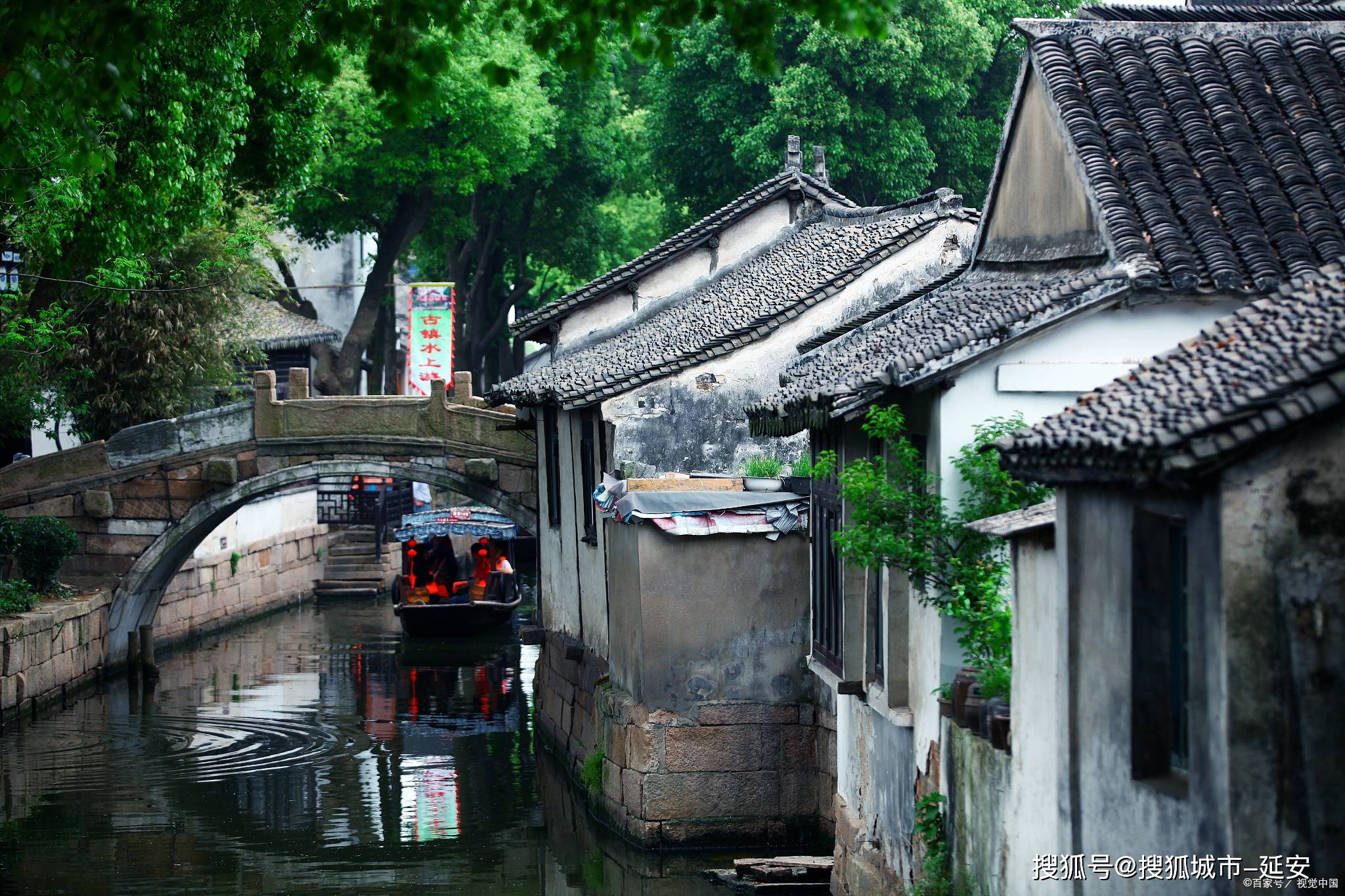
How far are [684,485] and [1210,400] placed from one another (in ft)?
31.9

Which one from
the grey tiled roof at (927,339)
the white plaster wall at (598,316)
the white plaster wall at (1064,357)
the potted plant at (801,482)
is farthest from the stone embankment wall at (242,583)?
the white plaster wall at (1064,357)

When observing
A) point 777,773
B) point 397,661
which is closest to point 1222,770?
point 777,773

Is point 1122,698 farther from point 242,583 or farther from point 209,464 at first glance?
point 242,583

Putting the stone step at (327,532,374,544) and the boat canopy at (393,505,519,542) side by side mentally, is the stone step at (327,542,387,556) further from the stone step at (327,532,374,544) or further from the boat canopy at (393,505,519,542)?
the boat canopy at (393,505,519,542)

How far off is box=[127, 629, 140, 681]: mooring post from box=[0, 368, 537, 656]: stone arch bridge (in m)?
0.87

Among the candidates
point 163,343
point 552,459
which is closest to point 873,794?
point 552,459

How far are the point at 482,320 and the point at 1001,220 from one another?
95.2 feet

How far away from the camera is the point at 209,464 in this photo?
83.0 feet

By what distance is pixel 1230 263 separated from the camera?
971 cm

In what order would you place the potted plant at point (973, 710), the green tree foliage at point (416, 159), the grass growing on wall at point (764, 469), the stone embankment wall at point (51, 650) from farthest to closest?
1. the green tree foliage at point (416, 159)
2. the stone embankment wall at point (51, 650)
3. the grass growing on wall at point (764, 469)
4. the potted plant at point (973, 710)

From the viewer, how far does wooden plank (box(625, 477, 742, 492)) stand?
15799 millimetres

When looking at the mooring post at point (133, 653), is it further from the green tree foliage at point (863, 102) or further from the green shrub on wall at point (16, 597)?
the green tree foliage at point (863, 102)

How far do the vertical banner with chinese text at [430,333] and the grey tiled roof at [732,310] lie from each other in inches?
346

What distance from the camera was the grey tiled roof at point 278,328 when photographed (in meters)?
28.8
